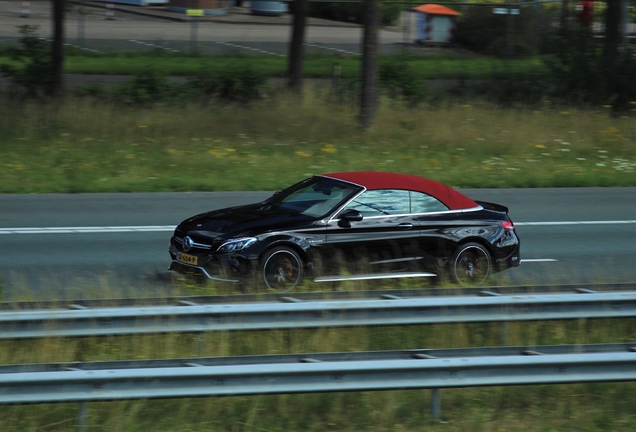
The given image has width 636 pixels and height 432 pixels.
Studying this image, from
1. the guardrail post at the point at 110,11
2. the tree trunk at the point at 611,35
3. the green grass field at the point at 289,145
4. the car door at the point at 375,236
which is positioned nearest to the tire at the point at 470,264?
the car door at the point at 375,236

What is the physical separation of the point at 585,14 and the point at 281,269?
74.6ft

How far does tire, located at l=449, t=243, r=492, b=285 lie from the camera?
10.2 meters

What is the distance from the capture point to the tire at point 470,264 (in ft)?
33.6

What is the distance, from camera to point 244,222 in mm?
9852

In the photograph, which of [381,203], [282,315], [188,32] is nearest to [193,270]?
[381,203]

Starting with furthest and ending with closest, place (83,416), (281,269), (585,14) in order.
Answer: (585,14) → (281,269) → (83,416)

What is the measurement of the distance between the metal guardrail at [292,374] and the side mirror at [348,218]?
149 inches

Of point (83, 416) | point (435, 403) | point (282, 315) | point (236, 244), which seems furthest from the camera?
point (236, 244)

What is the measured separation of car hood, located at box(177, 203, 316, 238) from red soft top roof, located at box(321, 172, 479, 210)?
0.90 meters

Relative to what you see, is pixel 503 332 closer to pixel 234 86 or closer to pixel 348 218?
pixel 348 218

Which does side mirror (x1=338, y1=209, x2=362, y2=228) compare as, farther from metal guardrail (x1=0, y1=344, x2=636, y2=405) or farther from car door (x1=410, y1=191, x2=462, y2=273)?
metal guardrail (x1=0, y1=344, x2=636, y2=405)

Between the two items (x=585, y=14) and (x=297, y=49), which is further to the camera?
(x=585, y=14)

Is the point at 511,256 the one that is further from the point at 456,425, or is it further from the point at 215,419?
the point at 215,419

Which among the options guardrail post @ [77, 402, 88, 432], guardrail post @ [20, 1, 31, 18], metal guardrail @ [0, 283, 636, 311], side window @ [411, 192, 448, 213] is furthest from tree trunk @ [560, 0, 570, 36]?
guardrail post @ [20, 1, 31, 18]
